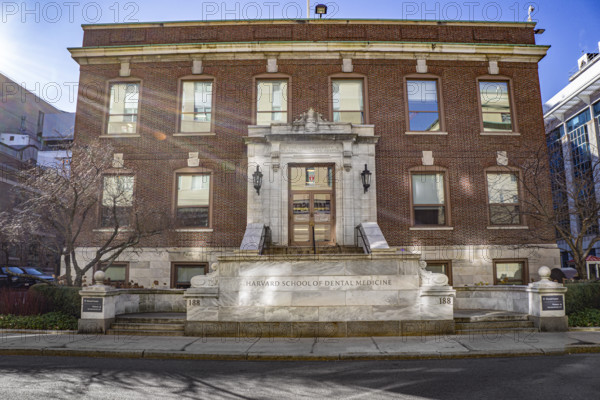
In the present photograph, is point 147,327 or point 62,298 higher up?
point 62,298

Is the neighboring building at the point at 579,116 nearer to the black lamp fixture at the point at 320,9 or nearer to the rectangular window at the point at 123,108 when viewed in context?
the black lamp fixture at the point at 320,9

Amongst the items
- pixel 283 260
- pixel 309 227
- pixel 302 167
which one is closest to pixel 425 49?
pixel 302 167

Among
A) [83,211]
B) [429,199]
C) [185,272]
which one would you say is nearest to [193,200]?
[185,272]

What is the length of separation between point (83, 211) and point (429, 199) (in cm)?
1325

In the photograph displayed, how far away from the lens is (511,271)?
18609 millimetres

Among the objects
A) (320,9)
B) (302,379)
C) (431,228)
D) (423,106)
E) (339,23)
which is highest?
(320,9)

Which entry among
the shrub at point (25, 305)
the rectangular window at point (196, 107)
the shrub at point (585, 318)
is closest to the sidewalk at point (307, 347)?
the shrub at point (585, 318)

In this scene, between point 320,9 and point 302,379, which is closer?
point 302,379

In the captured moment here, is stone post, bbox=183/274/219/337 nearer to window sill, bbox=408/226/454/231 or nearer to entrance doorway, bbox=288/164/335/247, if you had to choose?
entrance doorway, bbox=288/164/335/247

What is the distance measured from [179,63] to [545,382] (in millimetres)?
18193

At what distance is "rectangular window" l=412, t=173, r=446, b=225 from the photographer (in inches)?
747

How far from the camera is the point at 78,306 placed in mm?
13109

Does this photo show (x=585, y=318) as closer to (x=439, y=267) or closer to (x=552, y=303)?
(x=552, y=303)

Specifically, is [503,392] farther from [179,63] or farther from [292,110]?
[179,63]
